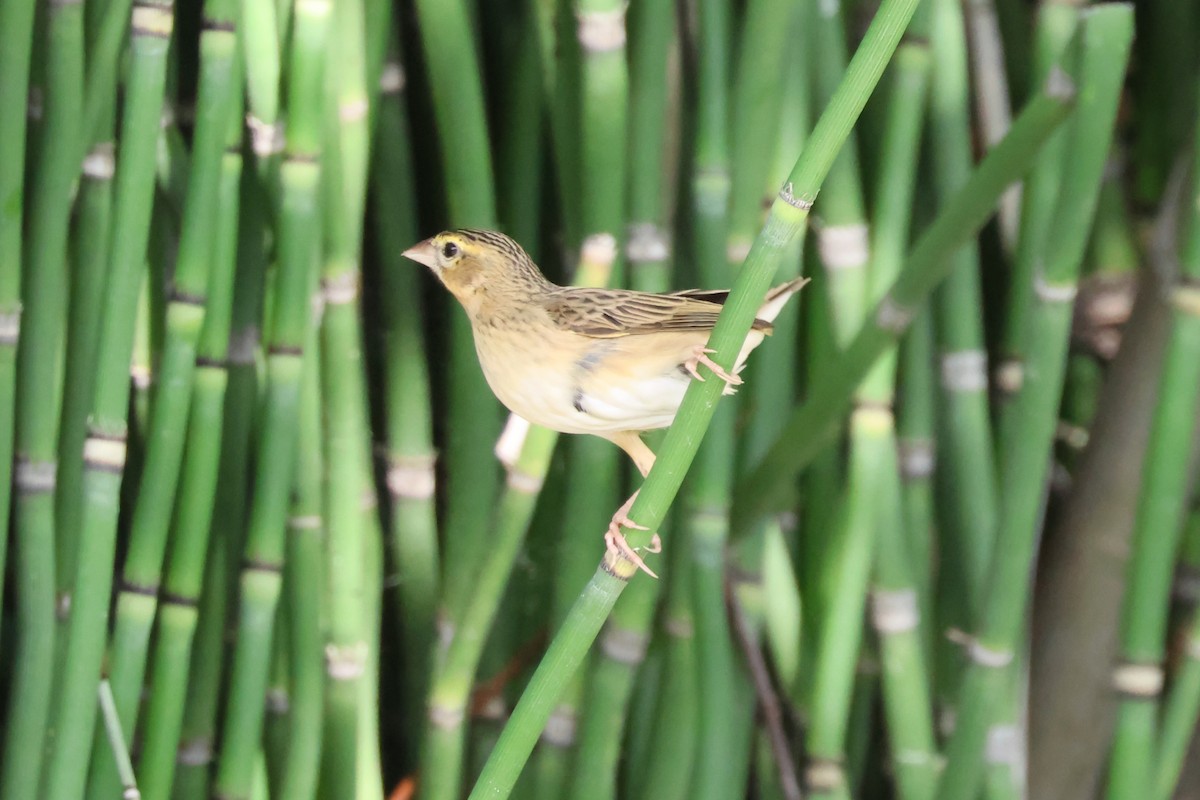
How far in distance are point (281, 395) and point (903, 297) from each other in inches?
13.7

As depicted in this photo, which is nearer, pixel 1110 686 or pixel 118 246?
pixel 118 246

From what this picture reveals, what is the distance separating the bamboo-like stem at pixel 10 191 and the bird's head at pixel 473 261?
0.95 feet

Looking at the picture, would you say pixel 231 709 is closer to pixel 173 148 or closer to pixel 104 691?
pixel 104 691

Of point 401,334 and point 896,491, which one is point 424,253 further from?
point 896,491

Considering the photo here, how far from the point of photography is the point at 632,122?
665 mm

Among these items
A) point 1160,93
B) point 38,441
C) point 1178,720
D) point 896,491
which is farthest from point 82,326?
point 1160,93

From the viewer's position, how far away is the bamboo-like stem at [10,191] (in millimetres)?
620

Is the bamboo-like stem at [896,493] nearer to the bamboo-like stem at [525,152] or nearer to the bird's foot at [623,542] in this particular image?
the bamboo-like stem at [525,152]

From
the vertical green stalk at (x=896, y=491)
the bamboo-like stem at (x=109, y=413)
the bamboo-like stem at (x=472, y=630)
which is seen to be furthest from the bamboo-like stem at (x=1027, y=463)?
the bamboo-like stem at (x=109, y=413)

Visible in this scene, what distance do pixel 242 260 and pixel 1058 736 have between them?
67 centimetres

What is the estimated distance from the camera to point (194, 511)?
68 cm

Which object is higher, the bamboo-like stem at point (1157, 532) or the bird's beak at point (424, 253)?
the bird's beak at point (424, 253)

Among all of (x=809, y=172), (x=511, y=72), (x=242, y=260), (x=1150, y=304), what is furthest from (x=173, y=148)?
(x=1150, y=304)

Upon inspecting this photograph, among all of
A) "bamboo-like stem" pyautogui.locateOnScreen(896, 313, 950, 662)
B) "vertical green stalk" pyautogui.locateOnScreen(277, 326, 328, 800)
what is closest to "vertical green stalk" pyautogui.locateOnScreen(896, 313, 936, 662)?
"bamboo-like stem" pyautogui.locateOnScreen(896, 313, 950, 662)
